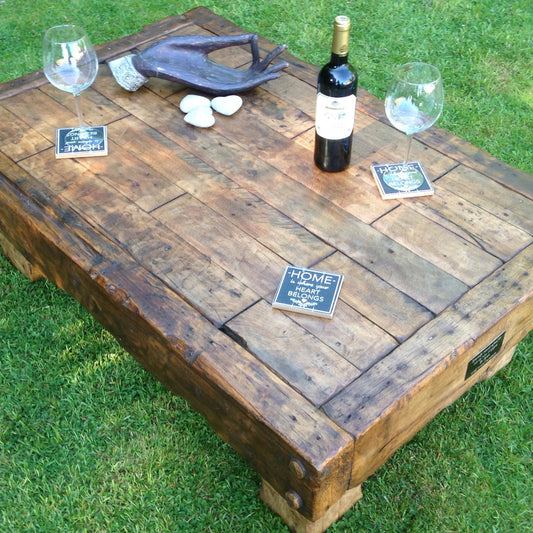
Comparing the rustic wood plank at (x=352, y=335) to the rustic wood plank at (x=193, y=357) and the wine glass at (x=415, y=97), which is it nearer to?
the rustic wood plank at (x=193, y=357)

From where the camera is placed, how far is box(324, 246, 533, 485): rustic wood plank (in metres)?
1.45

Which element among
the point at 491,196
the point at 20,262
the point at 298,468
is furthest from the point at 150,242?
the point at 491,196

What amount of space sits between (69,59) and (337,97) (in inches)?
33.3

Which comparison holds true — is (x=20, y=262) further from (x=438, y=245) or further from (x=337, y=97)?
(x=438, y=245)

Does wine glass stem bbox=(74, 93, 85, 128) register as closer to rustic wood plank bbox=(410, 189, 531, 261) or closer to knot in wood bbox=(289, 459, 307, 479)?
rustic wood plank bbox=(410, 189, 531, 261)

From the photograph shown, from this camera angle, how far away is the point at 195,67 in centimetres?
236

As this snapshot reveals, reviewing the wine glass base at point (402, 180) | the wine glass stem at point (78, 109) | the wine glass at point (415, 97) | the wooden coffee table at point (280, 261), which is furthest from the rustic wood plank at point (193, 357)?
the wine glass at point (415, 97)

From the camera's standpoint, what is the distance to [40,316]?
237cm

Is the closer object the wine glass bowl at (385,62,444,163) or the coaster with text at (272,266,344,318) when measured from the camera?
the coaster with text at (272,266,344,318)

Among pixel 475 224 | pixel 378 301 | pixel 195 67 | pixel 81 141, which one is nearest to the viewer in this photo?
pixel 378 301

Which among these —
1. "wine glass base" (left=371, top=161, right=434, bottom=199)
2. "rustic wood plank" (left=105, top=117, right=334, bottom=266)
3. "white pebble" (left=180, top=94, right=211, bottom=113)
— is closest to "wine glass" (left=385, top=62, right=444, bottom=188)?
"wine glass base" (left=371, top=161, right=434, bottom=199)

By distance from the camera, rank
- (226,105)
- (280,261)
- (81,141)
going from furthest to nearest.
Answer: (226,105) → (81,141) → (280,261)

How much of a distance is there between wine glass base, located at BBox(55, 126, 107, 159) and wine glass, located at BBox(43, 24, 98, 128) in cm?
12

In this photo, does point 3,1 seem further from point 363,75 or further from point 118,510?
point 118,510
